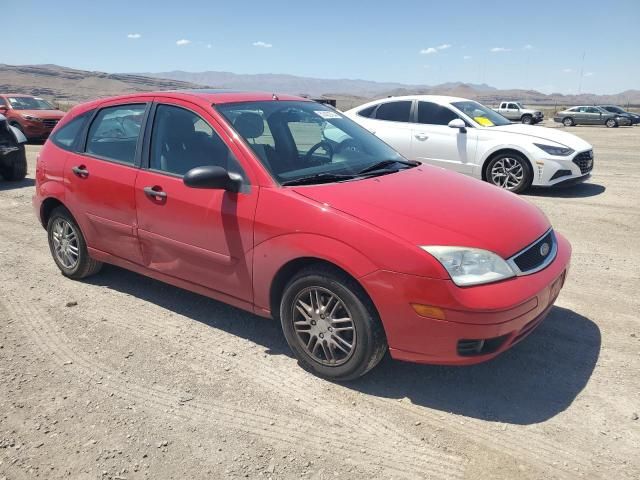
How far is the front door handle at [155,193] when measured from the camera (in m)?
3.81

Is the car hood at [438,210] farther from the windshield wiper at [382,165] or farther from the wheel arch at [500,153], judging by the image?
the wheel arch at [500,153]

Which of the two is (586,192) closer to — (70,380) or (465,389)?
(465,389)

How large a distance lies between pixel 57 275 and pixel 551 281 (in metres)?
4.49

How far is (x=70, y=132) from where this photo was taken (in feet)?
15.9

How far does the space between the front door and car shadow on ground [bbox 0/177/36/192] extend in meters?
7.30

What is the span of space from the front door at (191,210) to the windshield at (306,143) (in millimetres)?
215

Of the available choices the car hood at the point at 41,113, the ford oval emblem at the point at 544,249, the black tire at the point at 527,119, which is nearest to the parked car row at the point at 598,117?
the black tire at the point at 527,119

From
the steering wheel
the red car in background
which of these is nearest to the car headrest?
the steering wheel

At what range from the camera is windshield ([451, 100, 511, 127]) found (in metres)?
9.08

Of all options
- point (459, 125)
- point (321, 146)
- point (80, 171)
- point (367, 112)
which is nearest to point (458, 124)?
point (459, 125)

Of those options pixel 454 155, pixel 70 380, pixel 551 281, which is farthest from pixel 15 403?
pixel 454 155

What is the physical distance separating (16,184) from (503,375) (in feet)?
33.0

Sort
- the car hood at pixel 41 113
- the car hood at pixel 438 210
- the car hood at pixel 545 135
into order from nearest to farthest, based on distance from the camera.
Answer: the car hood at pixel 438 210
the car hood at pixel 545 135
the car hood at pixel 41 113

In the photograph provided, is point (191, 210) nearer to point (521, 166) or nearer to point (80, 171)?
point (80, 171)
